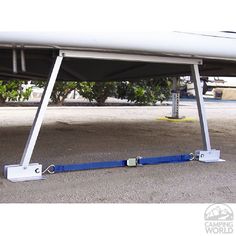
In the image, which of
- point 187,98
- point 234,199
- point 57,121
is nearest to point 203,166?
point 234,199

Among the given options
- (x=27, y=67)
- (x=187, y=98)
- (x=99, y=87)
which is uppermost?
(x=27, y=67)

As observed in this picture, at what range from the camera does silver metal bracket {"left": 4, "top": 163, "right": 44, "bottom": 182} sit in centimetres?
438

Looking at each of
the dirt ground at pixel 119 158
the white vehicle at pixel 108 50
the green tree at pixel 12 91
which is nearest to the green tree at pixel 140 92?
the green tree at pixel 12 91

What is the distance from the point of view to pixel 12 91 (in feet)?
45.5

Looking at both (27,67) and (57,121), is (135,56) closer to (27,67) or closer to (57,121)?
(27,67)

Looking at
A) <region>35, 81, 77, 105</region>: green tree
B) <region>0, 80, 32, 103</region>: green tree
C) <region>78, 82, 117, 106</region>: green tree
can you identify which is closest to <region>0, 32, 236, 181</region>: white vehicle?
<region>0, 80, 32, 103</region>: green tree

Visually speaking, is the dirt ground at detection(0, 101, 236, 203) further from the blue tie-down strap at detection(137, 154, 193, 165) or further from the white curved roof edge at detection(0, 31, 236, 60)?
the white curved roof edge at detection(0, 31, 236, 60)

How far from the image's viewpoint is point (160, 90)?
16.3 meters

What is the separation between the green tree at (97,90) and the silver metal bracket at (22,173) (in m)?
10.5

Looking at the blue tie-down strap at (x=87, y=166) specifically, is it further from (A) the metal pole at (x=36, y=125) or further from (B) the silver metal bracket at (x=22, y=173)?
(A) the metal pole at (x=36, y=125)

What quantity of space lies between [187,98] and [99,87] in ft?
30.0

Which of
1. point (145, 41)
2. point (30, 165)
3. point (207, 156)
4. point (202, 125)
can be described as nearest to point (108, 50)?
point (145, 41)
